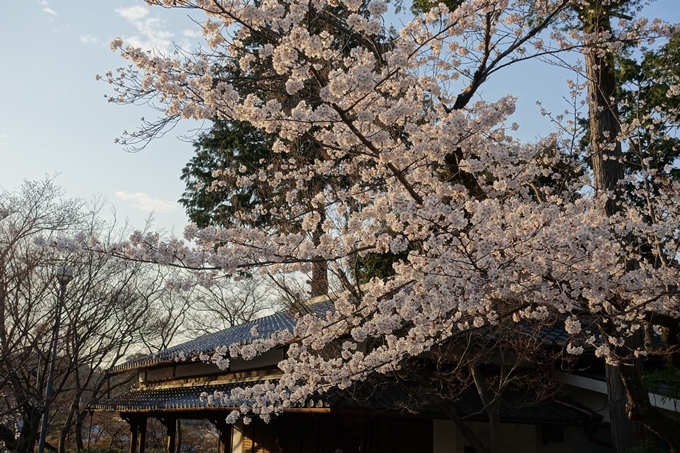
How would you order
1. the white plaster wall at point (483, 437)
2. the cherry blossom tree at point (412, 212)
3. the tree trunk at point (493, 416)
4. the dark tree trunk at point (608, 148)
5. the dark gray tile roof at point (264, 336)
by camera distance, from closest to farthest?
the cherry blossom tree at point (412, 212) → the tree trunk at point (493, 416) → the dark tree trunk at point (608, 148) → the white plaster wall at point (483, 437) → the dark gray tile roof at point (264, 336)

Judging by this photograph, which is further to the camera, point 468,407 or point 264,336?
point 264,336

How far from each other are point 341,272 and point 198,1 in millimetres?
4195

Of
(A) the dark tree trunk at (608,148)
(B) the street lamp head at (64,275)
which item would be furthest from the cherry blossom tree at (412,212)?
(B) the street lamp head at (64,275)

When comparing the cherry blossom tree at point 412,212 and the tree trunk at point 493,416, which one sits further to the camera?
the tree trunk at point 493,416

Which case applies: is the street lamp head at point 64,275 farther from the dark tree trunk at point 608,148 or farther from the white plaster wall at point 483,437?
the dark tree trunk at point 608,148

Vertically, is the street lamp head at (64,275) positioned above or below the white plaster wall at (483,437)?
above

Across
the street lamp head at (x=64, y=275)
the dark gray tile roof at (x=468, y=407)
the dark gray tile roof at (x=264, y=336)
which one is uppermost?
the street lamp head at (x=64, y=275)

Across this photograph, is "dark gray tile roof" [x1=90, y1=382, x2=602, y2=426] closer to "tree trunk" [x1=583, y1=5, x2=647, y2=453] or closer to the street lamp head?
"tree trunk" [x1=583, y1=5, x2=647, y2=453]

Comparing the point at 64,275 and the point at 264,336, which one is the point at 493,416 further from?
the point at 64,275

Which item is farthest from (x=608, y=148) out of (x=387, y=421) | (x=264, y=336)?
(x=264, y=336)

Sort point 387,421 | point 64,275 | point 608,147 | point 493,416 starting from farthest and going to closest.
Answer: point 64,275 → point 387,421 → point 608,147 → point 493,416

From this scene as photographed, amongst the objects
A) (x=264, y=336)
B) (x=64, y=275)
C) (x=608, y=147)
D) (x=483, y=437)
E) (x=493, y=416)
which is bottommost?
(x=483, y=437)

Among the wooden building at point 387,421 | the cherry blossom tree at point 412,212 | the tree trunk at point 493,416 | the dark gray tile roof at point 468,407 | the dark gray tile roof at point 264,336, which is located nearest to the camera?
the cherry blossom tree at point 412,212

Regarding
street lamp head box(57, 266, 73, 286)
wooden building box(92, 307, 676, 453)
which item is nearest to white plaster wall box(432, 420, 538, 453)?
wooden building box(92, 307, 676, 453)
